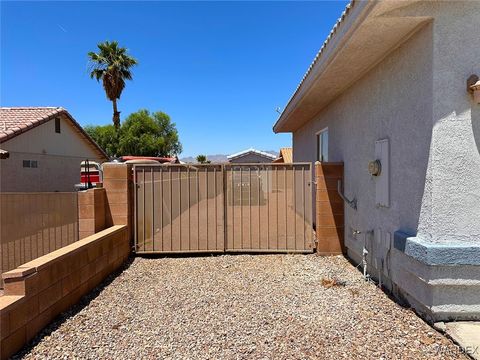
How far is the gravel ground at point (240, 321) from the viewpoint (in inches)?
133

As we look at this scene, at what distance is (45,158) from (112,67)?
53.8ft

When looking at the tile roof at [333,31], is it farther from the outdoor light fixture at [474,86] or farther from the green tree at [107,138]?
the green tree at [107,138]

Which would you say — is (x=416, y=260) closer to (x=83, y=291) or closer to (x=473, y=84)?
(x=473, y=84)

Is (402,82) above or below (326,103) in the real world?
below

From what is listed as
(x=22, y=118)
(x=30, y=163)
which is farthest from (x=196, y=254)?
(x=22, y=118)

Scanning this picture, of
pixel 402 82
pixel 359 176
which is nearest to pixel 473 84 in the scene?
pixel 402 82

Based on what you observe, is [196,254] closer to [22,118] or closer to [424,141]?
[424,141]

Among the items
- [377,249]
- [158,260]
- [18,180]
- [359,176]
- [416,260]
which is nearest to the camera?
[416,260]

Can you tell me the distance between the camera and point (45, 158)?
51.3 feet

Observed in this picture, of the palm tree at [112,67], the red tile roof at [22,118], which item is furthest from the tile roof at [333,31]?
the palm tree at [112,67]

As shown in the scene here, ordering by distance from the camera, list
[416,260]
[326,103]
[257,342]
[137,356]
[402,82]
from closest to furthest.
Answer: [137,356] → [257,342] → [416,260] → [402,82] → [326,103]

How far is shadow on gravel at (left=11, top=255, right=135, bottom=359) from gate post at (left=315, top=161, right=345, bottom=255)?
405cm

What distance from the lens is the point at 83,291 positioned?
4875mm

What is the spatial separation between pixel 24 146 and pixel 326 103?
41.4 ft
